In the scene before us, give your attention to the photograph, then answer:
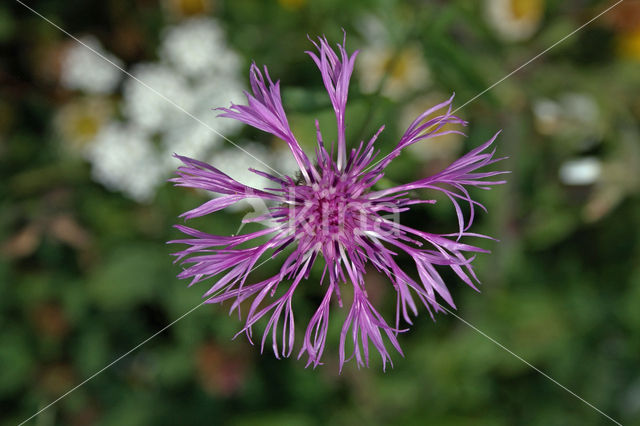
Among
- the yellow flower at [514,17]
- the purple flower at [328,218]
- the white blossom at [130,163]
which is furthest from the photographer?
the yellow flower at [514,17]

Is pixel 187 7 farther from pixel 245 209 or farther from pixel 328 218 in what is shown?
pixel 328 218

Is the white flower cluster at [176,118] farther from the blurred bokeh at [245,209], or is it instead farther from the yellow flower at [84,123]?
the yellow flower at [84,123]

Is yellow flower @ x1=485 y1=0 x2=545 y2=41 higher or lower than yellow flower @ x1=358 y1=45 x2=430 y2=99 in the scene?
higher

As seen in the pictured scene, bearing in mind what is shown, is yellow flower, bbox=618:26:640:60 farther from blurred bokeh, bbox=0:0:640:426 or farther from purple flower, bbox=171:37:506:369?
purple flower, bbox=171:37:506:369

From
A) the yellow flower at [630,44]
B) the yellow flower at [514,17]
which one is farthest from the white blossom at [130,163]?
the yellow flower at [630,44]

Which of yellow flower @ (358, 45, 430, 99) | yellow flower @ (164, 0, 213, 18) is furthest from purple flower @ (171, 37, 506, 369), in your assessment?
yellow flower @ (164, 0, 213, 18)

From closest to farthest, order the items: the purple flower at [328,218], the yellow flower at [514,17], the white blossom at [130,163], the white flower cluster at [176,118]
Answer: the purple flower at [328,218] < the white flower cluster at [176,118] < the white blossom at [130,163] < the yellow flower at [514,17]

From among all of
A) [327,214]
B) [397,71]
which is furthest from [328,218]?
[397,71]

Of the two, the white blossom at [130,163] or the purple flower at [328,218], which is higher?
the white blossom at [130,163]
